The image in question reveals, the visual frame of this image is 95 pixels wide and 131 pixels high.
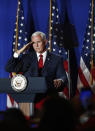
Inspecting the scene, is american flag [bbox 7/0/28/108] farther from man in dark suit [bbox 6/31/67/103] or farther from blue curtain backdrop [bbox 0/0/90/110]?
man in dark suit [bbox 6/31/67/103]

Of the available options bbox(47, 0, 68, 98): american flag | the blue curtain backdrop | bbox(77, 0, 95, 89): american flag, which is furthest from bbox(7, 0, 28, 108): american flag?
bbox(77, 0, 95, 89): american flag

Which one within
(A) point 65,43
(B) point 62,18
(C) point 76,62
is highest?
(B) point 62,18

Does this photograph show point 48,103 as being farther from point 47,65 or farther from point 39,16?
point 39,16

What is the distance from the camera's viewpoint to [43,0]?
256 inches

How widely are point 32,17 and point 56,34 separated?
2.15 feet

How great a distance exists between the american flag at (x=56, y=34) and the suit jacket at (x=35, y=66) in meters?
1.63

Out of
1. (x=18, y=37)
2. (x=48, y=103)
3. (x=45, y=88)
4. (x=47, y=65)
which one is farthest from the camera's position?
(x=18, y=37)

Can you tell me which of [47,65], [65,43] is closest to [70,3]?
[65,43]

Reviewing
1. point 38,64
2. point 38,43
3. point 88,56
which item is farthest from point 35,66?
point 88,56

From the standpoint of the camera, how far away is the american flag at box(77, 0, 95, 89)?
6.17 m

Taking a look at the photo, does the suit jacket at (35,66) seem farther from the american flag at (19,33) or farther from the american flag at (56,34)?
the american flag at (19,33)

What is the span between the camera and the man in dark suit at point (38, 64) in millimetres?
4211

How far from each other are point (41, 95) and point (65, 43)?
231 centimetres

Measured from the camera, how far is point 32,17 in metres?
6.39
